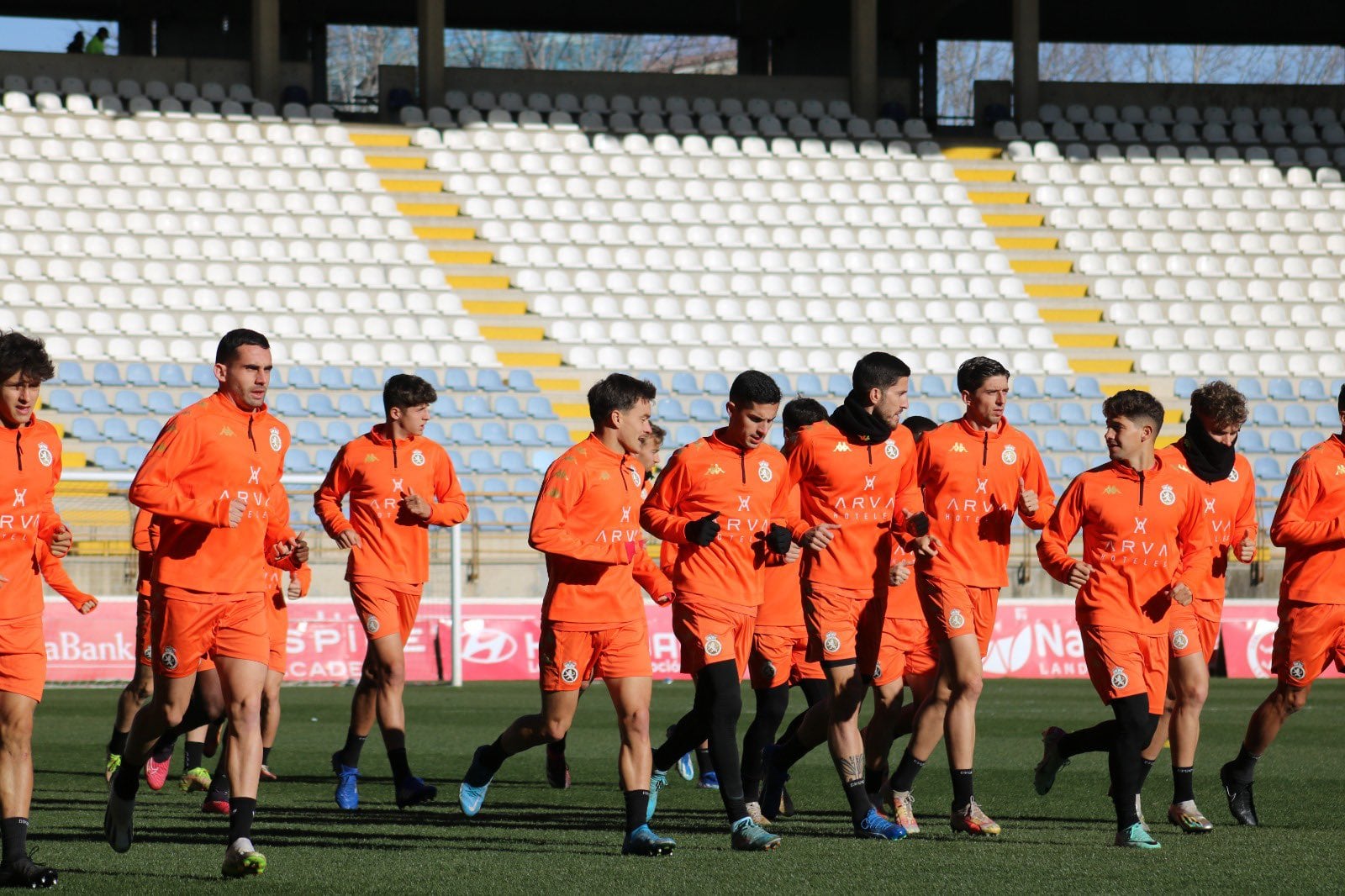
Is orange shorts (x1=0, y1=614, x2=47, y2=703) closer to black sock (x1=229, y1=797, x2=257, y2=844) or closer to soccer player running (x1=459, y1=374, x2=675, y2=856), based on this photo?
black sock (x1=229, y1=797, x2=257, y2=844)

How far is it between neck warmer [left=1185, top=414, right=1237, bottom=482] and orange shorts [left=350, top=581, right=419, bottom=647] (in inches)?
166

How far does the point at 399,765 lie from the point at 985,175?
22.0 m

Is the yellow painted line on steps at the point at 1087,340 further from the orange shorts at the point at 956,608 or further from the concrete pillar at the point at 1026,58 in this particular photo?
the orange shorts at the point at 956,608

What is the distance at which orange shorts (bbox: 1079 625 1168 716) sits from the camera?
7.60m

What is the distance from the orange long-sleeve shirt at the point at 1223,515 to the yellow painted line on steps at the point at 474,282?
59.4 ft

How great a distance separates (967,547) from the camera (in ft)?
26.7

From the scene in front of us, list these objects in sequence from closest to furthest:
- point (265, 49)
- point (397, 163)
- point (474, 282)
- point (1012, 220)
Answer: point (474, 282)
point (397, 163)
point (1012, 220)
point (265, 49)

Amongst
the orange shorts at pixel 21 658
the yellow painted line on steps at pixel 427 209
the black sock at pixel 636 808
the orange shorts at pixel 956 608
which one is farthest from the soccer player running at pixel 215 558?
the yellow painted line on steps at pixel 427 209

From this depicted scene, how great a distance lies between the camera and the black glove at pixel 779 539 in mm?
7434

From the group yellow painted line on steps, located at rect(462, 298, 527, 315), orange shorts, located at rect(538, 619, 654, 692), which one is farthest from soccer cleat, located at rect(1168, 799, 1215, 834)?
yellow painted line on steps, located at rect(462, 298, 527, 315)

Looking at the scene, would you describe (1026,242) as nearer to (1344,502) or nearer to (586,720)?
(586,720)

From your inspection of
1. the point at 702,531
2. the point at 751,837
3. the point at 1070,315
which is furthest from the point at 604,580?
the point at 1070,315

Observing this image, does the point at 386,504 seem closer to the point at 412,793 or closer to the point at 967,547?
the point at 412,793

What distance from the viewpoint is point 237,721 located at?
6824 millimetres
